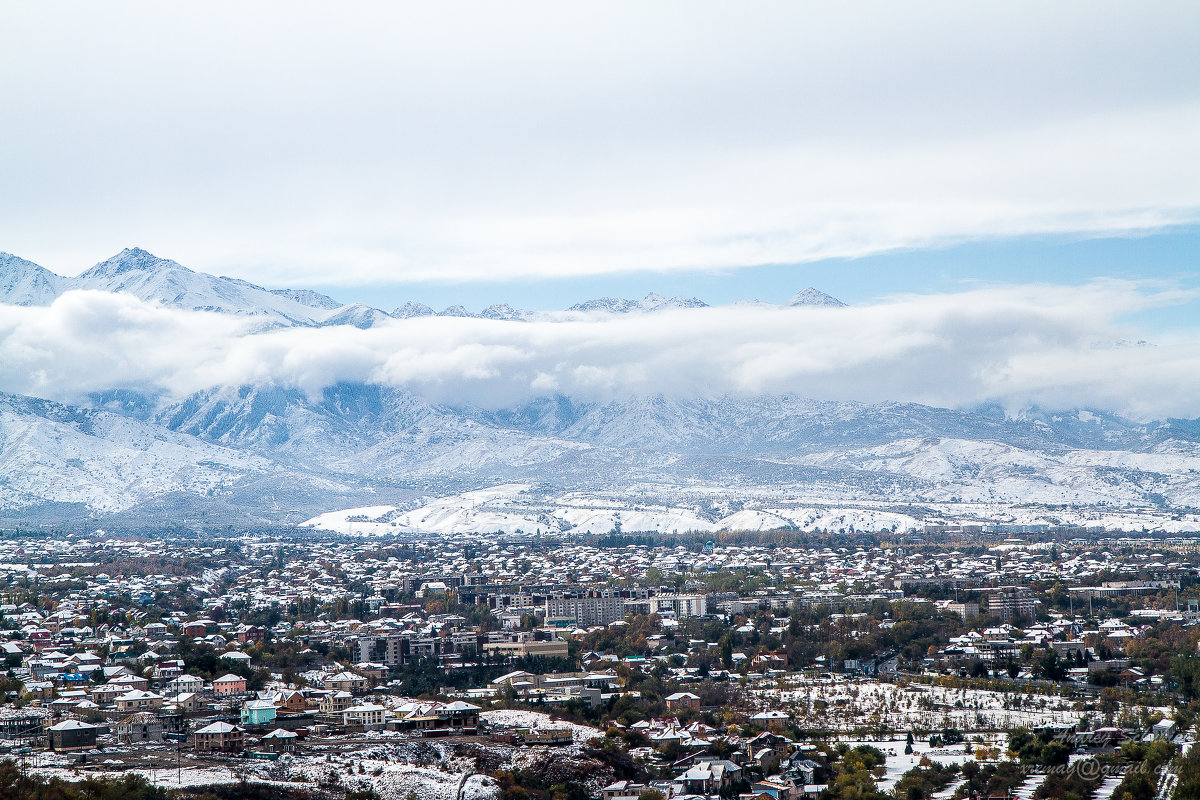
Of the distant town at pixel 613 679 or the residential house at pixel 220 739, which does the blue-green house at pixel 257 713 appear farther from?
the residential house at pixel 220 739

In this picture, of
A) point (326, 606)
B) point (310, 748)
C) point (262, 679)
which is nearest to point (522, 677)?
point (262, 679)

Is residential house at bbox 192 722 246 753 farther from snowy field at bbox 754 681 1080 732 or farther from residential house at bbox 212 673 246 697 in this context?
snowy field at bbox 754 681 1080 732

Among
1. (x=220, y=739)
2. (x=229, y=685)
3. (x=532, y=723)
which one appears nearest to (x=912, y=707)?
(x=532, y=723)

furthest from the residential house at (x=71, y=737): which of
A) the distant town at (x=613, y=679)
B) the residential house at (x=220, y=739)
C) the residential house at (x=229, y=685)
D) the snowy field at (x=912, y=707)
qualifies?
the snowy field at (x=912, y=707)

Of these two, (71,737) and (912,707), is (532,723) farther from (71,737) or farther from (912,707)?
(912,707)

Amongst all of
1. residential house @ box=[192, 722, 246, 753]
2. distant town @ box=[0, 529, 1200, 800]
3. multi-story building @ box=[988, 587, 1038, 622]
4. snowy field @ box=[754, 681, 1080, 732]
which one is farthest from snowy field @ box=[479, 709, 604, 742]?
multi-story building @ box=[988, 587, 1038, 622]

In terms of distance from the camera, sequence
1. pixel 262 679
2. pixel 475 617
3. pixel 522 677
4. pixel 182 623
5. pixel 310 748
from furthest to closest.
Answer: pixel 475 617 < pixel 182 623 < pixel 522 677 < pixel 262 679 < pixel 310 748

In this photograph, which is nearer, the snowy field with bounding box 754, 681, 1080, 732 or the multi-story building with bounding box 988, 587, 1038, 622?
the snowy field with bounding box 754, 681, 1080, 732

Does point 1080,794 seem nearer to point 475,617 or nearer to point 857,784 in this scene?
point 857,784
